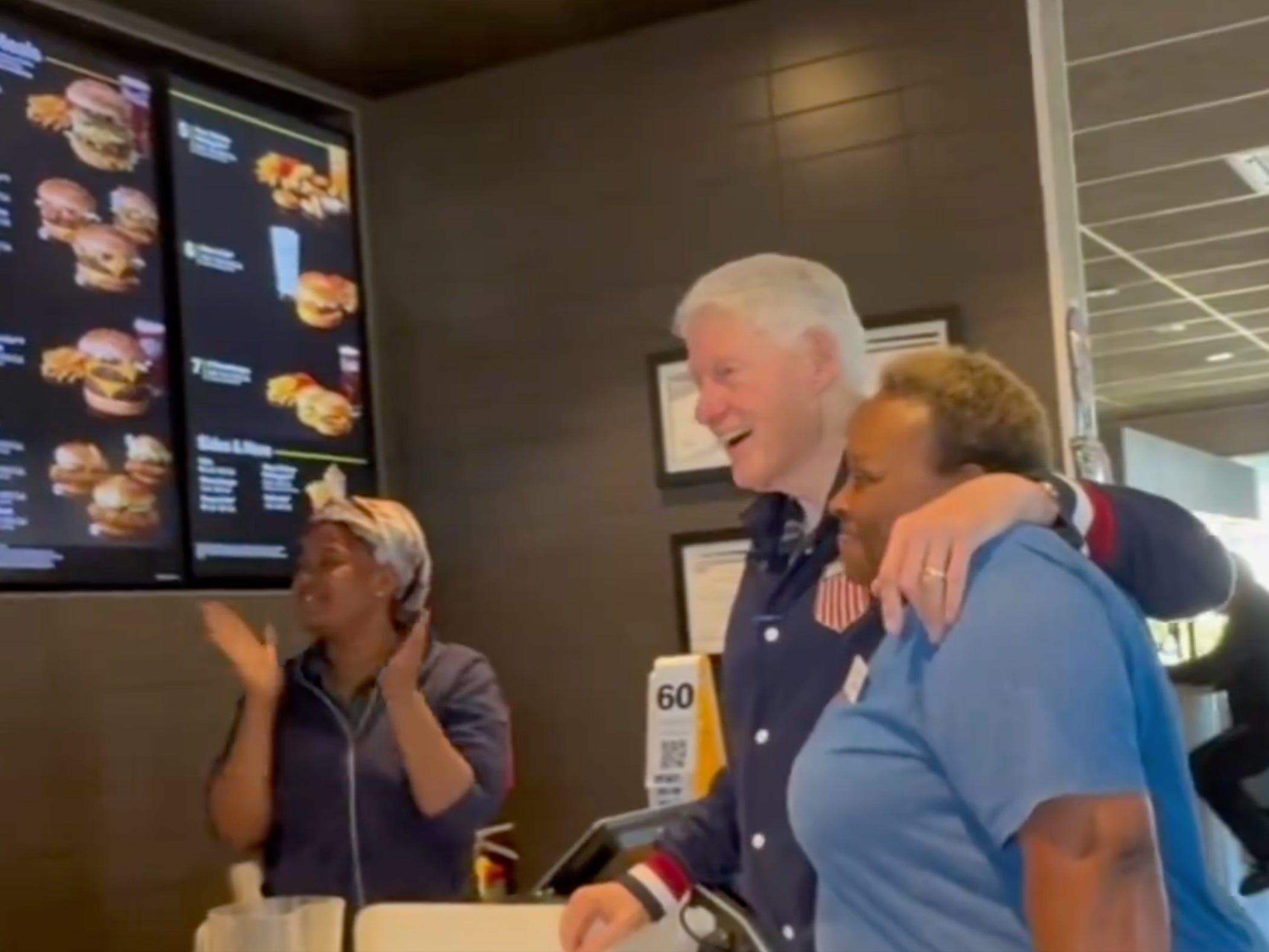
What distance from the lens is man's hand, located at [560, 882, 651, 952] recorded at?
152 centimetres

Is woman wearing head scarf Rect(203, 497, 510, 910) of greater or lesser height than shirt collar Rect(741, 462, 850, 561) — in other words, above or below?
below

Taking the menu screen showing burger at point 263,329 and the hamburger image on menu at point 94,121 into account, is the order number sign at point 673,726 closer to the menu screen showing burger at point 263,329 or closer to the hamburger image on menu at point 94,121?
the menu screen showing burger at point 263,329

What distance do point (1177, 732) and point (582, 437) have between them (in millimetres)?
2306

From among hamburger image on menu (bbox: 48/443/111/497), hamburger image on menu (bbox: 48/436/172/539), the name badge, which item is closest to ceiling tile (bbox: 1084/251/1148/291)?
hamburger image on menu (bbox: 48/436/172/539)

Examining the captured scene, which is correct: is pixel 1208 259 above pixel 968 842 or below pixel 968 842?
above

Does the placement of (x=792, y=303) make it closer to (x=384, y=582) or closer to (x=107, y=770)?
(x=384, y=582)

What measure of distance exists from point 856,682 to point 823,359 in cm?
53

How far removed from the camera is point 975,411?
1283mm

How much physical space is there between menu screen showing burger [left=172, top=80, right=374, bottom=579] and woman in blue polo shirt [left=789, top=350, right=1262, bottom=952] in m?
1.98

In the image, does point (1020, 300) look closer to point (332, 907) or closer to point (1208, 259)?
point (332, 907)

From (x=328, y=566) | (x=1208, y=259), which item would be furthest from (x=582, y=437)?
(x=1208, y=259)

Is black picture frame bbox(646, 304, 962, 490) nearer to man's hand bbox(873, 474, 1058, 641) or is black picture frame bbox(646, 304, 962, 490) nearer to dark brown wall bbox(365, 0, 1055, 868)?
dark brown wall bbox(365, 0, 1055, 868)

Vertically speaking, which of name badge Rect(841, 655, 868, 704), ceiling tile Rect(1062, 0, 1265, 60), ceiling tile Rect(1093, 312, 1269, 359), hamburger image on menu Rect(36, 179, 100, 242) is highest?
ceiling tile Rect(1062, 0, 1265, 60)

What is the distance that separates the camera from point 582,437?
340cm
